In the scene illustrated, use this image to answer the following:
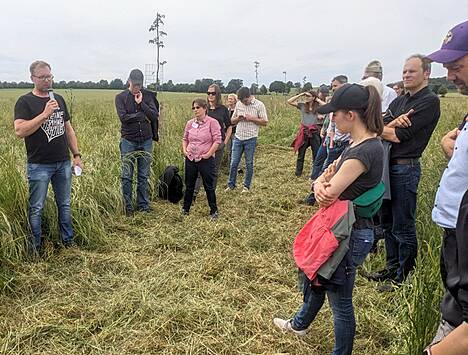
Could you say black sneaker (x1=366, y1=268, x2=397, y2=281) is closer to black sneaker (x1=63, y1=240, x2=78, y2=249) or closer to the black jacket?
black sneaker (x1=63, y1=240, x2=78, y2=249)

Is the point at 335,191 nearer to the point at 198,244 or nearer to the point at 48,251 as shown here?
the point at 198,244

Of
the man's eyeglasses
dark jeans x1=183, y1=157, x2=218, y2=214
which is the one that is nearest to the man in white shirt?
dark jeans x1=183, y1=157, x2=218, y2=214

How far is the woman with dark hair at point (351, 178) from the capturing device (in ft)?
6.77

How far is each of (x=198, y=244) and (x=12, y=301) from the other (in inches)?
71.6

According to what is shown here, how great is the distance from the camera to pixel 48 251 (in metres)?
3.85

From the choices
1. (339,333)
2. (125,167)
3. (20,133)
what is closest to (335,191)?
(339,333)

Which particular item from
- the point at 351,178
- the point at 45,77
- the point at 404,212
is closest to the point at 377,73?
the point at 404,212

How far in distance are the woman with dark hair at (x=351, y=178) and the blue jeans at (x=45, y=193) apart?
2660mm

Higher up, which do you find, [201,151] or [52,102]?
[52,102]

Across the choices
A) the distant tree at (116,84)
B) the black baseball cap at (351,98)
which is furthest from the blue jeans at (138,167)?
the distant tree at (116,84)

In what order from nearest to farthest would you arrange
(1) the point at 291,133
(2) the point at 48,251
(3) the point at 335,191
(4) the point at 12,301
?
(3) the point at 335,191
(4) the point at 12,301
(2) the point at 48,251
(1) the point at 291,133

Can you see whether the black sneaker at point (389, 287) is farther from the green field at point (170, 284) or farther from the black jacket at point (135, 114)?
the black jacket at point (135, 114)

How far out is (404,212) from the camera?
125 inches

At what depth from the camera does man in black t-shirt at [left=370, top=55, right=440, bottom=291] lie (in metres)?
3.05
